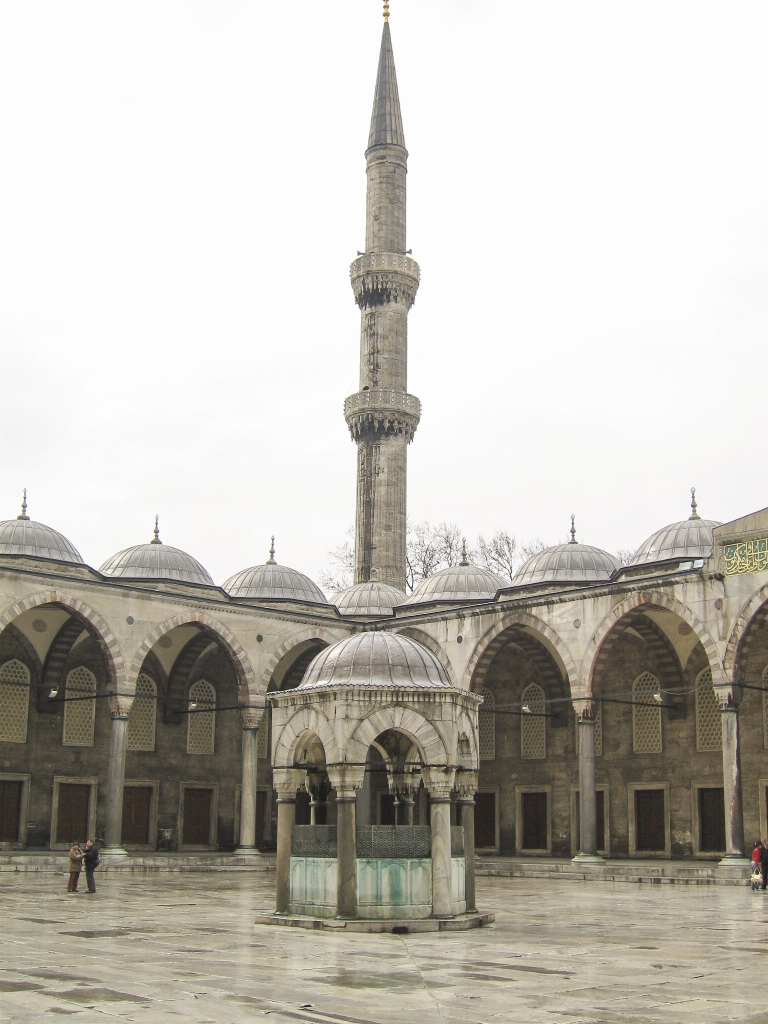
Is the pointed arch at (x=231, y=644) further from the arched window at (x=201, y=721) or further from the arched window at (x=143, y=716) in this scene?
the arched window at (x=201, y=721)

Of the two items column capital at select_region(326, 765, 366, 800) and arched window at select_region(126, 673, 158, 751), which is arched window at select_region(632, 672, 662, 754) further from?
column capital at select_region(326, 765, 366, 800)

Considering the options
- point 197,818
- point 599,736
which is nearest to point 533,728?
point 599,736

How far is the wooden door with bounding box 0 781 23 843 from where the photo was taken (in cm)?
2330

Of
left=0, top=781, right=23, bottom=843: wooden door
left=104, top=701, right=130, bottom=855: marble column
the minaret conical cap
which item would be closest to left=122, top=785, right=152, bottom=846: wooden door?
left=0, top=781, right=23, bottom=843: wooden door

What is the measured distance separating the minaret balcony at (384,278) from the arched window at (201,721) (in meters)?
12.5

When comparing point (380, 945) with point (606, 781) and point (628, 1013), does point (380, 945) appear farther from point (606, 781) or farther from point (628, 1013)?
point (606, 781)

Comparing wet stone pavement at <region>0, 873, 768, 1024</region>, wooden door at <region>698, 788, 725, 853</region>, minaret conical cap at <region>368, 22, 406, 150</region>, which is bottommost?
wet stone pavement at <region>0, 873, 768, 1024</region>

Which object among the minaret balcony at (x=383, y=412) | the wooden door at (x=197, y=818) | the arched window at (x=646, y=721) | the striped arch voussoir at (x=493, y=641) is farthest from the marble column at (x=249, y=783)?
the minaret balcony at (x=383, y=412)

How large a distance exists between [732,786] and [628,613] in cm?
360

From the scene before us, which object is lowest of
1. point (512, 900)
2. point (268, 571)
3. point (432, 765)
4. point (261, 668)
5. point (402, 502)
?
point (512, 900)

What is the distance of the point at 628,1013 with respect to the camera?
6.14 meters

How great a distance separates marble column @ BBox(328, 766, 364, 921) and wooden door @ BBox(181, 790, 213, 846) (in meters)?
16.2

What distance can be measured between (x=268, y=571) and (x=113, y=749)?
284 inches

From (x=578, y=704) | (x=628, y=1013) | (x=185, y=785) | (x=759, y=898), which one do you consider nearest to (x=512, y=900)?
(x=759, y=898)
